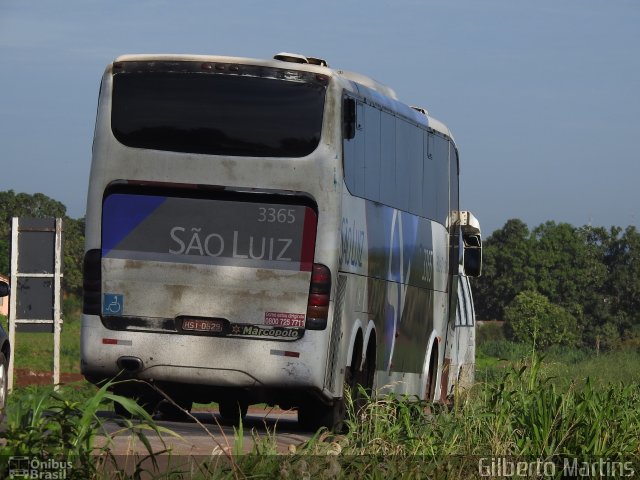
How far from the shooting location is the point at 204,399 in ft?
55.7

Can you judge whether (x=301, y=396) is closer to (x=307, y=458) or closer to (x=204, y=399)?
(x=204, y=399)

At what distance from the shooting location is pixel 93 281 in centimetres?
1628

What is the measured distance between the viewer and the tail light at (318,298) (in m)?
16.1

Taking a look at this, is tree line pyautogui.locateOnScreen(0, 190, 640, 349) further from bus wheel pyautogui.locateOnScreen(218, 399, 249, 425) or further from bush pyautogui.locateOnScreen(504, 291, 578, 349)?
bus wheel pyautogui.locateOnScreen(218, 399, 249, 425)

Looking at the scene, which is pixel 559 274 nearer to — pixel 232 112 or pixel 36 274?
pixel 36 274

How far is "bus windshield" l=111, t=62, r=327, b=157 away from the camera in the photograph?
1623cm

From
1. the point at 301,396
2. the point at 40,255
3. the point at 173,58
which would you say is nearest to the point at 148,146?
the point at 173,58

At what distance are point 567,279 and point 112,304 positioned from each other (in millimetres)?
146796

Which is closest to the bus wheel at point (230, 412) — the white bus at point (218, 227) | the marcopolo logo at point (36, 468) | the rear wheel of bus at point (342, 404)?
the rear wheel of bus at point (342, 404)

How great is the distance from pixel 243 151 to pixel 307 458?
6243 mm

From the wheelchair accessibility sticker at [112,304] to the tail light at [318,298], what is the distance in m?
1.92

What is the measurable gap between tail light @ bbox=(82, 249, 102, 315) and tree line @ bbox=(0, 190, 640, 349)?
5047 inches

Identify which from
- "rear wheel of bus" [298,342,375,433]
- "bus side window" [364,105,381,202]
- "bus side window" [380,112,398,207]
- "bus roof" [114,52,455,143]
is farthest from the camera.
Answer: "bus side window" [380,112,398,207]

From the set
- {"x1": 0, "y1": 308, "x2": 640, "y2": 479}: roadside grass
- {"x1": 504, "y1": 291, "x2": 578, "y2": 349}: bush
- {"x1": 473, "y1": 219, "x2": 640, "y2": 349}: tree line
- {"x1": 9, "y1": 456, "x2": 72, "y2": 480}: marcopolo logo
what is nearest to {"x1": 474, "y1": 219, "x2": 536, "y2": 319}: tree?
{"x1": 473, "y1": 219, "x2": 640, "y2": 349}: tree line
